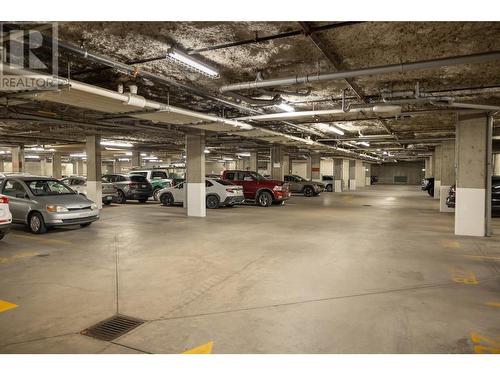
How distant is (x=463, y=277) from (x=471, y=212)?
14.3 feet

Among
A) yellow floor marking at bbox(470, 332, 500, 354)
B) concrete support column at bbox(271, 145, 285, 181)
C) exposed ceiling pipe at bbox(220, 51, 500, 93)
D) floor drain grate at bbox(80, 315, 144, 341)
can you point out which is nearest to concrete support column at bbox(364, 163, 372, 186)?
concrete support column at bbox(271, 145, 285, 181)

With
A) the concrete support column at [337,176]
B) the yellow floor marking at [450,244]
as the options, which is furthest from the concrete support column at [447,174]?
the concrete support column at [337,176]

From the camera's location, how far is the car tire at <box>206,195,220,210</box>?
14.1 metres

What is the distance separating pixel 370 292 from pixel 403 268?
1412 millimetres

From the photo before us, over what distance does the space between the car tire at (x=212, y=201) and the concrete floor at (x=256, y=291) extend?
598cm

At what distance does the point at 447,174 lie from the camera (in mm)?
14102

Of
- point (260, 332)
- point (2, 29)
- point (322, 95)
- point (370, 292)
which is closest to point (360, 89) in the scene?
point (322, 95)

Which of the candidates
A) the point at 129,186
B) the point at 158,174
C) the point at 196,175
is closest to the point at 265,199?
the point at 196,175

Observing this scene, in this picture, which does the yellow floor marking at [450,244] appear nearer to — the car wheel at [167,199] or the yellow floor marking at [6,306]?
the yellow floor marking at [6,306]

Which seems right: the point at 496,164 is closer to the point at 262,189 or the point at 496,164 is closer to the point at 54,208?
the point at 262,189

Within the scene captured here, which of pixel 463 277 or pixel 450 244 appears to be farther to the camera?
pixel 450 244

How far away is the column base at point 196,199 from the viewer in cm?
1177

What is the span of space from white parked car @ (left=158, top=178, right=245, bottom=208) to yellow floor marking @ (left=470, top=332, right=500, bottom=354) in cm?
1119

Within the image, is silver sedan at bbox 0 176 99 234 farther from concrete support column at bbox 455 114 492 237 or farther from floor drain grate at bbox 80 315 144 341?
concrete support column at bbox 455 114 492 237
